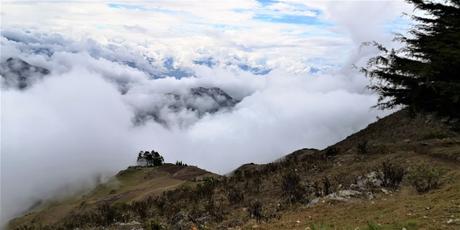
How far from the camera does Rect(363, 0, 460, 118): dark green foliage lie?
2261 centimetres

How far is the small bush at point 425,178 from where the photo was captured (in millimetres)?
18969

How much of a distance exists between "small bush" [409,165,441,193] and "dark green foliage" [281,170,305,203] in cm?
460

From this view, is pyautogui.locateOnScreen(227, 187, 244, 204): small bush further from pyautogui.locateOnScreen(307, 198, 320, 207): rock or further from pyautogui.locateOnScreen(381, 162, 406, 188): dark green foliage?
pyautogui.locateOnScreen(381, 162, 406, 188): dark green foliage

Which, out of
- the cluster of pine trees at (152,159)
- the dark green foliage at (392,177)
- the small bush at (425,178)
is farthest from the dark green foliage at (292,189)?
the cluster of pine trees at (152,159)

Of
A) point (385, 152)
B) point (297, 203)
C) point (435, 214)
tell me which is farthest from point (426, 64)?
point (435, 214)

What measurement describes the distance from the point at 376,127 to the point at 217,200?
105 ft

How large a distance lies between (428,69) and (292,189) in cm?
798

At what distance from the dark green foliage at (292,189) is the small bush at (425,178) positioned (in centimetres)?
460

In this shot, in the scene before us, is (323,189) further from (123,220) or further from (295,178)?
(123,220)

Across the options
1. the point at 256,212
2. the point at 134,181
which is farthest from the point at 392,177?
the point at 134,181

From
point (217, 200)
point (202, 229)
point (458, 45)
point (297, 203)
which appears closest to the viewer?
point (202, 229)

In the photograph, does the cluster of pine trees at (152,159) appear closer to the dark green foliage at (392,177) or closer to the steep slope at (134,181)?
the steep slope at (134,181)

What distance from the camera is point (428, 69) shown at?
22625 millimetres

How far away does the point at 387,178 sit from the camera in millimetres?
21281
